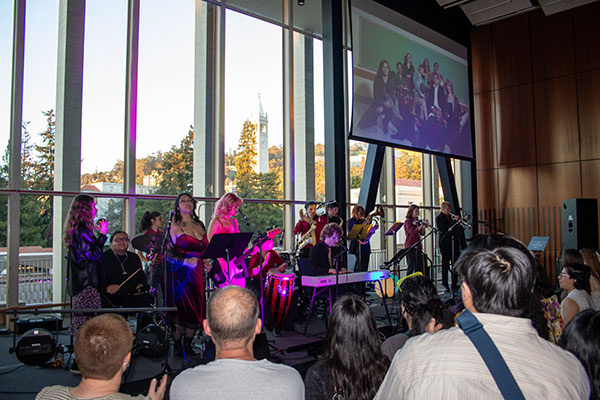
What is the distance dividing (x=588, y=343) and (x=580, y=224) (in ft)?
26.0

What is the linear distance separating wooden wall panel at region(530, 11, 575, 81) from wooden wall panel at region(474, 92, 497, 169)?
120cm

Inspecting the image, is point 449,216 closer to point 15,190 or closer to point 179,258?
point 179,258

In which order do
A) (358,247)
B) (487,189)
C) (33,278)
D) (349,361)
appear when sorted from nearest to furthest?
1. (349,361)
2. (33,278)
3. (358,247)
4. (487,189)

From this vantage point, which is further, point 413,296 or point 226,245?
point 226,245

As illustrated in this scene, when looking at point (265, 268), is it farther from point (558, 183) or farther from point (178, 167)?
point (558, 183)

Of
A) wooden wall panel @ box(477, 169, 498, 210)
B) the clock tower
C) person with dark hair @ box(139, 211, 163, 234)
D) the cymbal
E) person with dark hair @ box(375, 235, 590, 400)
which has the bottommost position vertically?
person with dark hair @ box(375, 235, 590, 400)

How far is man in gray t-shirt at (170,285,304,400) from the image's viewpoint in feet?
4.30

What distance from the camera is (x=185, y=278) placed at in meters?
4.03

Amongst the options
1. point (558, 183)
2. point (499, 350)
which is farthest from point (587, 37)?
point (499, 350)

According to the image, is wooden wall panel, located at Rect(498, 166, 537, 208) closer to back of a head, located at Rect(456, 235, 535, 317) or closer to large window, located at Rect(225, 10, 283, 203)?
large window, located at Rect(225, 10, 283, 203)

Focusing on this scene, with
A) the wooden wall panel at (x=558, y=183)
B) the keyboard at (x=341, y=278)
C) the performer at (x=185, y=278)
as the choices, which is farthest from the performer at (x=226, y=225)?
the wooden wall panel at (x=558, y=183)

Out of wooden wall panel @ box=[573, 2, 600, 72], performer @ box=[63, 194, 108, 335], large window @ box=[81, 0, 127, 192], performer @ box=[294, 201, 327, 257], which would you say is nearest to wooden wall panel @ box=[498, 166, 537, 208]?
wooden wall panel @ box=[573, 2, 600, 72]

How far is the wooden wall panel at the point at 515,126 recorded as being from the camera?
10.3 meters

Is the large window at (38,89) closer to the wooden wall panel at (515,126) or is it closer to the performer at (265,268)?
the performer at (265,268)
